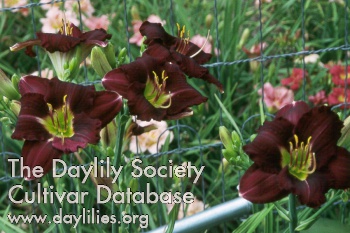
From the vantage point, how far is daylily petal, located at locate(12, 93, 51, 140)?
1321mm

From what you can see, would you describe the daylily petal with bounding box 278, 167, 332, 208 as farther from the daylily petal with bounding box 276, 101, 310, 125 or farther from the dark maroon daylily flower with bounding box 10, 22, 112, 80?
the dark maroon daylily flower with bounding box 10, 22, 112, 80

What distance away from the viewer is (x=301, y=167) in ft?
4.51

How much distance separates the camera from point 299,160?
1.37 meters

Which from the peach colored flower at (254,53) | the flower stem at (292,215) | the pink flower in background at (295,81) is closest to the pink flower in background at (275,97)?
the pink flower in background at (295,81)

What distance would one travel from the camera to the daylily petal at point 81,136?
131 centimetres

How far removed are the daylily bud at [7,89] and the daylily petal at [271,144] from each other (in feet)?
1.31

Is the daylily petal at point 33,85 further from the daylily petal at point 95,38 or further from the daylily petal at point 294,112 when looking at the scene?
the daylily petal at point 294,112

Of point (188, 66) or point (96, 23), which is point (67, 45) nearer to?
point (188, 66)

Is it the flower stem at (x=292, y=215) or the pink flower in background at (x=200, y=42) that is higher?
the pink flower in background at (x=200, y=42)

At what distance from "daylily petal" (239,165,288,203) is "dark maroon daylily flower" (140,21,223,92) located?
21 cm

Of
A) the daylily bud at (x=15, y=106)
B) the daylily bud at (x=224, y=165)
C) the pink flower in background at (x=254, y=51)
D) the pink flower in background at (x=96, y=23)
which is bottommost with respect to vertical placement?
the daylily bud at (x=224, y=165)

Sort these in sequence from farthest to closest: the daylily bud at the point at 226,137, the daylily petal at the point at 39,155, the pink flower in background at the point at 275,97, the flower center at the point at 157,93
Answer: the pink flower in background at the point at 275,97 < the daylily bud at the point at 226,137 < the flower center at the point at 157,93 < the daylily petal at the point at 39,155

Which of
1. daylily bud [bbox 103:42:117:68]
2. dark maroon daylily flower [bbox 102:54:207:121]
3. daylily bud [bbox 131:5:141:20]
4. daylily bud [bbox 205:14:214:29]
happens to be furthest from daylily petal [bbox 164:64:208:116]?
daylily bud [bbox 131:5:141:20]

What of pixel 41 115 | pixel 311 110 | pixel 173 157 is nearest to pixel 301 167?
pixel 311 110
